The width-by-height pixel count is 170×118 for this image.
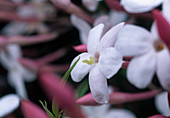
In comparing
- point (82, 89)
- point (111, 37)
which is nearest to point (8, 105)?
point (82, 89)

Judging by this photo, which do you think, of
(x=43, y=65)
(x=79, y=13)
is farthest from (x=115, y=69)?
(x=43, y=65)

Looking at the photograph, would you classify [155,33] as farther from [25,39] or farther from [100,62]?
[25,39]

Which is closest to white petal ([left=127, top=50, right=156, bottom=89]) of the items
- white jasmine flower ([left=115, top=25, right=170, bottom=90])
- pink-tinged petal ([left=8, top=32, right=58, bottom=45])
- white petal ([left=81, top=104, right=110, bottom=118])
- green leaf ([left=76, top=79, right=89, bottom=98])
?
white jasmine flower ([left=115, top=25, right=170, bottom=90])

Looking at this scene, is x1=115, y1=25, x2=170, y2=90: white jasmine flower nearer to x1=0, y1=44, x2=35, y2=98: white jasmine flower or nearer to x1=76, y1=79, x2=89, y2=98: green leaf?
x1=76, y1=79, x2=89, y2=98: green leaf

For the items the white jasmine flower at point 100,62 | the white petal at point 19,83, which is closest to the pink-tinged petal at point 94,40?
the white jasmine flower at point 100,62

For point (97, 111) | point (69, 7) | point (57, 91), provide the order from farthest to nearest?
1. point (97, 111)
2. point (69, 7)
3. point (57, 91)

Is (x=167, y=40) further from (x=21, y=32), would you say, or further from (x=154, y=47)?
(x=21, y=32)

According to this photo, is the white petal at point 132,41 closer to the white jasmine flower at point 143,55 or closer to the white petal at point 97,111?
the white jasmine flower at point 143,55

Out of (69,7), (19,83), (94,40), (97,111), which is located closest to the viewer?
(94,40)
